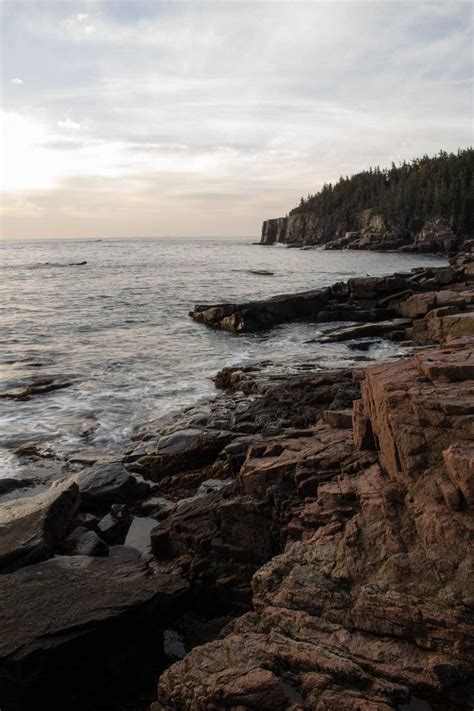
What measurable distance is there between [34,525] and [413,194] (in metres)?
131

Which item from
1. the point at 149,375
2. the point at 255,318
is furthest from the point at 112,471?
the point at 255,318

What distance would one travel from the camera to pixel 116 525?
Result: 934cm

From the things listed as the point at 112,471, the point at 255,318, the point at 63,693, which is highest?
the point at 255,318

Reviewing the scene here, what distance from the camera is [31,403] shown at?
1702 cm

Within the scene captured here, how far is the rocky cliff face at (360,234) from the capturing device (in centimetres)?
10269

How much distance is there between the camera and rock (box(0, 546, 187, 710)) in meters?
5.87

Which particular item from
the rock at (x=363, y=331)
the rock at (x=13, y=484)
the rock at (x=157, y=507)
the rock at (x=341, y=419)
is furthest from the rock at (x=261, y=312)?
the rock at (x=341, y=419)

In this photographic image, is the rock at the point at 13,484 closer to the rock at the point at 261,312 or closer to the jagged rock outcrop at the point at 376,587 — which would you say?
the jagged rock outcrop at the point at 376,587

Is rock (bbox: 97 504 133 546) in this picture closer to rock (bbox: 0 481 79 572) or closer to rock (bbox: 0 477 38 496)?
rock (bbox: 0 481 79 572)

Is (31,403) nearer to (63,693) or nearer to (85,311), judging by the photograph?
(63,693)

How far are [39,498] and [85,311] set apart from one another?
30.1m

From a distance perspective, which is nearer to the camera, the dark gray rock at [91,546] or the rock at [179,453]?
the dark gray rock at [91,546]

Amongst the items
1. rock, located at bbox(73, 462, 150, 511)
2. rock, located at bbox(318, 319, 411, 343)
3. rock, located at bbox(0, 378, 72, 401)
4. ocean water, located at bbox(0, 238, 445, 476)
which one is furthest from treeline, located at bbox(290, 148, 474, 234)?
rock, located at bbox(73, 462, 150, 511)

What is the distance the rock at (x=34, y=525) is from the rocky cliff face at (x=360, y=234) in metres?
98.6
